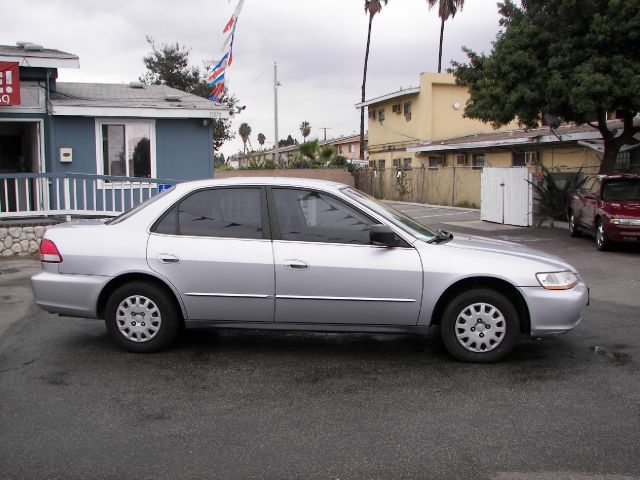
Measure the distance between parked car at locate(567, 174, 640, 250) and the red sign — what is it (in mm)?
11958

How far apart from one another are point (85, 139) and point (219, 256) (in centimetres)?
1007

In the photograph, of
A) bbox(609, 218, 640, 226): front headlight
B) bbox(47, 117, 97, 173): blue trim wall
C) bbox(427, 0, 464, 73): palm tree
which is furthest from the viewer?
bbox(427, 0, 464, 73): palm tree

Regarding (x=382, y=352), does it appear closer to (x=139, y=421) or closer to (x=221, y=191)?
(x=221, y=191)

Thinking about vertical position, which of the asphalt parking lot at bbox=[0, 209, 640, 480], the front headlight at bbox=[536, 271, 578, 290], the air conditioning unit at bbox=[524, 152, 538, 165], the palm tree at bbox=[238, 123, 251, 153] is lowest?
the asphalt parking lot at bbox=[0, 209, 640, 480]

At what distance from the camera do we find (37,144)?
14.8 meters

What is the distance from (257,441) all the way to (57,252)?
293 cm

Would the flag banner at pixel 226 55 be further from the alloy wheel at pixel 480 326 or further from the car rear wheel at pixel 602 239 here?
the alloy wheel at pixel 480 326

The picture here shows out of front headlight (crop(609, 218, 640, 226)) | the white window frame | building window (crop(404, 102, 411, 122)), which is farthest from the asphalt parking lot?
building window (crop(404, 102, 411, 122))

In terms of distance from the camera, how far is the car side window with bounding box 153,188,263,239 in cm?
591

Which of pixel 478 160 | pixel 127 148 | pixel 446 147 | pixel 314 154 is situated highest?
pixel 446 147

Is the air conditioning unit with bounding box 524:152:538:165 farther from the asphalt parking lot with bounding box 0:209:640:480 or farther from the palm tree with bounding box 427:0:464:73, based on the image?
the palm tree with bounding box 427:0:464:73

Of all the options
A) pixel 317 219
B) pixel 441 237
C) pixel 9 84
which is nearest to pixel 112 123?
pixel 9 84

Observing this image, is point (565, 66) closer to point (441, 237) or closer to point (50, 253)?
point (441, 237)

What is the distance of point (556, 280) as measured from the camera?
223 inches
